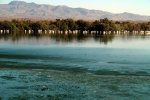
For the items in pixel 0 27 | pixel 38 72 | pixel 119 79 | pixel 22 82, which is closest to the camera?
pixel 22 82

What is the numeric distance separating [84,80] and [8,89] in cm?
487

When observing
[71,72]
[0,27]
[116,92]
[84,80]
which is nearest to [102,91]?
[116,92]

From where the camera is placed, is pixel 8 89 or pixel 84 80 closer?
pixel 8 89

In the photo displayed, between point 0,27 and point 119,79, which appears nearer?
point 119,79

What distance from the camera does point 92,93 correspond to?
1922cm

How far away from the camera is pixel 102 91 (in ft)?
64.6

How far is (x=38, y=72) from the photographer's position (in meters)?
26.0

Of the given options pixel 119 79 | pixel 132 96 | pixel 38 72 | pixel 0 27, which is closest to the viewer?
pixel 132 96

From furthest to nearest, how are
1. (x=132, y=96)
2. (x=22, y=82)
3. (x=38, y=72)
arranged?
(x=38, y=72)
(x=22, y=82)
(x=132, y=96)

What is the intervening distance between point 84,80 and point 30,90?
168 inches

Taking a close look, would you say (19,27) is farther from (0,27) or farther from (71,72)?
(71,72)

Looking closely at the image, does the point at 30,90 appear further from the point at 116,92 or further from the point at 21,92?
the point at 116,92

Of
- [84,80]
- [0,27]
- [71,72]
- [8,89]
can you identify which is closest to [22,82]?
[8,89]

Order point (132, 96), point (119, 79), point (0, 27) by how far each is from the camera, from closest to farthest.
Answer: point (132, 96), point (119, 79), point (0, 27)
